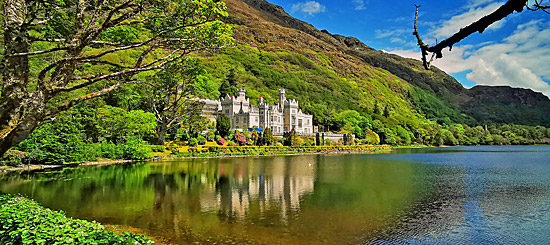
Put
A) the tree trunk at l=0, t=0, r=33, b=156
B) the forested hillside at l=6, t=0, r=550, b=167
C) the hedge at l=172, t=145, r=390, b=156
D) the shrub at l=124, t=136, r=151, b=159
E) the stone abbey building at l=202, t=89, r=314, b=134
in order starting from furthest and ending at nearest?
1. the stone abbey building at l=202, t=89, r=314, b=134
2. the hedge at l=172, t=145, r=390, b=156
3. the shrub at l=124, t=136, r=151, b=159
4. the forested hillside at l=6, t=0, r=550, b=167
5. the tree trunk at l=0, t=0, r=33, b=156

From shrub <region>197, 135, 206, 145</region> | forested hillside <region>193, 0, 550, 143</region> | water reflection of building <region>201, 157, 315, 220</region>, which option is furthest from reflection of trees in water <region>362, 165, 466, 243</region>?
forested hillside <region>193, 0, 550, 143</region>

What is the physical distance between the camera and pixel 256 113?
6850 centimetres

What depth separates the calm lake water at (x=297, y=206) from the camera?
11727mm

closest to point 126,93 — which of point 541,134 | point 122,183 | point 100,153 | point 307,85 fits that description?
point 100,153

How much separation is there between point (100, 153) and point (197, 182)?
755 inches

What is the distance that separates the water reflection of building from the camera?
1487 cm

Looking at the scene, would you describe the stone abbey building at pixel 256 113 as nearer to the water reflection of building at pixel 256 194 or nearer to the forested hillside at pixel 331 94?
the forested hillside at pixel 331 94

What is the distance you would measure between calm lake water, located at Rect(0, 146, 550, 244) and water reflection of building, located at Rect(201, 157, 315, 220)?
5 cm

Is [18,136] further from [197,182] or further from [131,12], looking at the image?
[197,182]

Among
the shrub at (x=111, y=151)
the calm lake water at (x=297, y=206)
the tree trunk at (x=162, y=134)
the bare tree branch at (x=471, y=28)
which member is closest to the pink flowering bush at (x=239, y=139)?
the tree trunk at (x=162, y=134)

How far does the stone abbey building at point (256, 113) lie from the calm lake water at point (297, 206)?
42447 mm

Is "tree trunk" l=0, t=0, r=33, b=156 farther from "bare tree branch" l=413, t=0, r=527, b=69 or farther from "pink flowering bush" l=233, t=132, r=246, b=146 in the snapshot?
"pink flowering bush" l=233, t=132, r=246, b=146

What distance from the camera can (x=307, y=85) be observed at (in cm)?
14612

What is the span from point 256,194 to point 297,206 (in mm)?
3692
